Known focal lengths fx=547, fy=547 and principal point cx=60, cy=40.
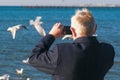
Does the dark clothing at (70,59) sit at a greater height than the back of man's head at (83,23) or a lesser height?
lesser

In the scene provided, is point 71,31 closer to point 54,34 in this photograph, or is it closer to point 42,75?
point 54,34

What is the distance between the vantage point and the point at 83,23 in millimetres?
4242

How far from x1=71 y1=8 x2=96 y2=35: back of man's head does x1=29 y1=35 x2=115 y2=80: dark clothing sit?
0.07 m

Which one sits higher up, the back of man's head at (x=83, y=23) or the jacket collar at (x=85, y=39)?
the back of man's head at (x=83, y=23)

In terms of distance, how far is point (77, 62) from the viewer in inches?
169

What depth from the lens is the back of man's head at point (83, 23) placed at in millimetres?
4246

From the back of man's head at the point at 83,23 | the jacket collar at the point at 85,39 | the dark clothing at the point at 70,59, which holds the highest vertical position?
the back of man's head at the point at 83,23

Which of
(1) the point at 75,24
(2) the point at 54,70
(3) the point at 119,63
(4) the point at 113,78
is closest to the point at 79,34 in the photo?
(1) the point at 75,24

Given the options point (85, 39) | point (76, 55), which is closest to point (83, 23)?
point (85, 39)

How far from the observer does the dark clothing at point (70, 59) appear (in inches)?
168

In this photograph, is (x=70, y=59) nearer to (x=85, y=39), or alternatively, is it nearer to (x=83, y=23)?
(x=85, y=39)

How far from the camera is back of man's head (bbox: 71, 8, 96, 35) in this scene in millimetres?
4246

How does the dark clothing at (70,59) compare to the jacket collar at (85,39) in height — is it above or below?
below

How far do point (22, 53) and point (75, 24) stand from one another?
2147cm
